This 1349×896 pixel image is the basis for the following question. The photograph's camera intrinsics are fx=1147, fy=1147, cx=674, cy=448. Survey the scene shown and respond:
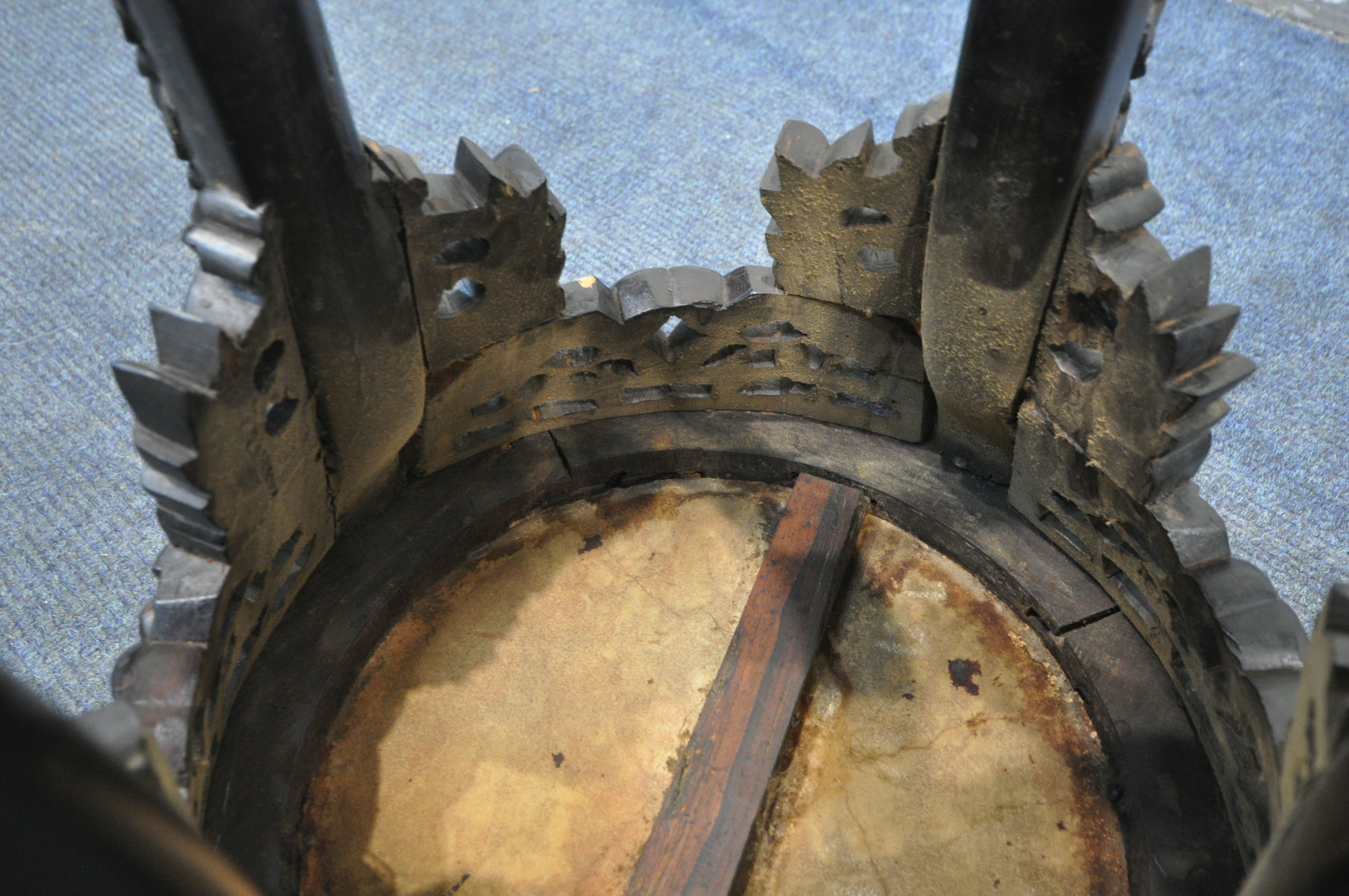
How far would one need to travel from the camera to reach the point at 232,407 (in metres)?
1.41

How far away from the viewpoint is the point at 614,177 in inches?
120

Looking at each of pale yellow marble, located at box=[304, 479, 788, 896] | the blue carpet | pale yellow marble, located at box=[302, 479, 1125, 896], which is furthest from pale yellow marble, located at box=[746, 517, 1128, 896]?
the blue carpet

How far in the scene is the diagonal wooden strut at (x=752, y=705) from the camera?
5.30 feet

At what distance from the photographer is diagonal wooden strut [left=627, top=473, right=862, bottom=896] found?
1614mm

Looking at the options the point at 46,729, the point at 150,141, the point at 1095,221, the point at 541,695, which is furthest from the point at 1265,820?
the point at 150,141

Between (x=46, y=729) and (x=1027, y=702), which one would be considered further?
(x=1027, y=702)

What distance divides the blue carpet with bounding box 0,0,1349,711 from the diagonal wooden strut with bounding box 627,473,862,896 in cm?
96

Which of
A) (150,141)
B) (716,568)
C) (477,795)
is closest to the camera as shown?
(477,795)

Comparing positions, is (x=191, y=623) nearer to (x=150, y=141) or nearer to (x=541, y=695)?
(x=541, y=695)

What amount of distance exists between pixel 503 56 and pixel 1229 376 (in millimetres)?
2409

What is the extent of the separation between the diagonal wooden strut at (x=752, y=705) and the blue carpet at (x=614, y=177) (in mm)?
956

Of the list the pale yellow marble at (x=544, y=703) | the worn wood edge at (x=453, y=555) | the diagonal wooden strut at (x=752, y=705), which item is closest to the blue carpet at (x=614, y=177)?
the worn wood edge at (x=453, y=555)

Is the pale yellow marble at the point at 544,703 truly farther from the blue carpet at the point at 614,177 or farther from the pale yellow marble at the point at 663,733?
the blue carpet at the point at 614,177

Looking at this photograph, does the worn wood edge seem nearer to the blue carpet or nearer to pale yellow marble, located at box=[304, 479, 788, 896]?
pale yellow marble, located at box=[304, 479, 788, 896]
